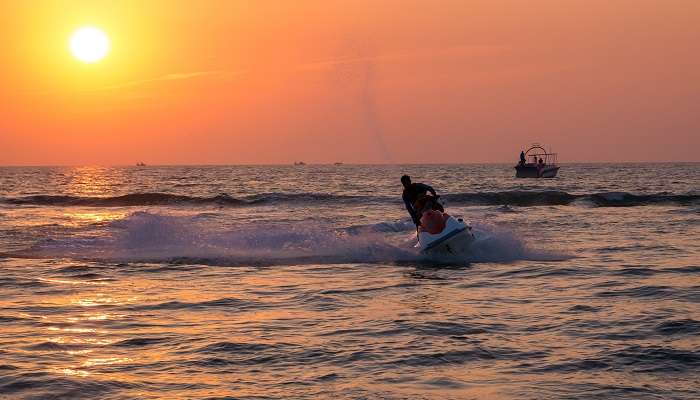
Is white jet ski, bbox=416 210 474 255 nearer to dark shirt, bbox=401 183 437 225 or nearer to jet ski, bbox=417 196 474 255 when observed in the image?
jet ski, bbox=417 196 474 255

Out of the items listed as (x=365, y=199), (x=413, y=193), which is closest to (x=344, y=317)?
(x=413, y=193)

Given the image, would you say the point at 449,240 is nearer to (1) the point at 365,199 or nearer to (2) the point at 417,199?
(2) the point at 417,199

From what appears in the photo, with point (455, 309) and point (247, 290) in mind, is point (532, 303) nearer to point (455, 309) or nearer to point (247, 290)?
point (455, 309)

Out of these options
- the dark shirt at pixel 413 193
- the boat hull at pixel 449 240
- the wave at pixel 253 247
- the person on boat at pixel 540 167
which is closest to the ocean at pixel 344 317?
the wave at pixel 253 247

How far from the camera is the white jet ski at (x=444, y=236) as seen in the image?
18.8 meters

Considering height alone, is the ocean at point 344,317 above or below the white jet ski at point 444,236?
below

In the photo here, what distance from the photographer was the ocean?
25.9 feet

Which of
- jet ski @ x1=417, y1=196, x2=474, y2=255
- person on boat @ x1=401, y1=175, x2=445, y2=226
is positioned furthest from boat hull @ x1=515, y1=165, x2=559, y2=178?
jet ski @ x1=417, y1=196, x2=474, y2=255

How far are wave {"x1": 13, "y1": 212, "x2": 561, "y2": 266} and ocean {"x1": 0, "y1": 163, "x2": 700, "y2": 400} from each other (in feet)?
0.25

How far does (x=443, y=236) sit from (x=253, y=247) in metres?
5.24

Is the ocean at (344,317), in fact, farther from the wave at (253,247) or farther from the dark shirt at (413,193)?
the dark shirt at (413,193)

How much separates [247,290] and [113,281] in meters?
2.87

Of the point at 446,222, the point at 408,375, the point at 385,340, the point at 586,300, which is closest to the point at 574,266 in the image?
the point at 446,222

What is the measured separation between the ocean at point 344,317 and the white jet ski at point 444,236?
0.32 m
